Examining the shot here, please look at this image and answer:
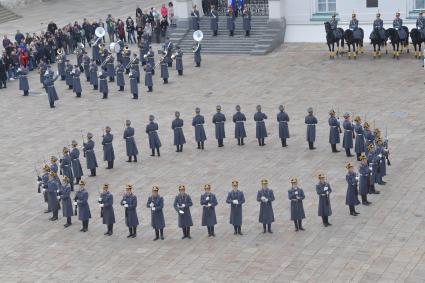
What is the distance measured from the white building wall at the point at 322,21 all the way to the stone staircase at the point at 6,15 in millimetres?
18788

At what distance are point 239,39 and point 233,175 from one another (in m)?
18.7

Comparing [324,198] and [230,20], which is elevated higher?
[230,20]

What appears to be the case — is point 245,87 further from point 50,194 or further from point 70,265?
point 70,265

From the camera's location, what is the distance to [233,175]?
108 feet

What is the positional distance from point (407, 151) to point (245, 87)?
36.7 ft

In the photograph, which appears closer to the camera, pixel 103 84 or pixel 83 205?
pixel 83 205

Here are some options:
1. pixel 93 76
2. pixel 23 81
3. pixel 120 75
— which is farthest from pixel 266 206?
pixel 23 81

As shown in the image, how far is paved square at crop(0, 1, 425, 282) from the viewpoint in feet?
85.7

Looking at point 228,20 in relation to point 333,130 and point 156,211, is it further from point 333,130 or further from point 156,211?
point 156,211

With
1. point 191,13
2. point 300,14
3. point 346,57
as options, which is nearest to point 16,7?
point 191,13

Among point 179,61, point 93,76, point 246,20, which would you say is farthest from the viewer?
point 246,20

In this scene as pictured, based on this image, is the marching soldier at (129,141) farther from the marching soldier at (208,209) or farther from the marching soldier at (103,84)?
the marching soldier at (103,84)

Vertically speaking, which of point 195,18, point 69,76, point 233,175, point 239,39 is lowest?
point 233,175

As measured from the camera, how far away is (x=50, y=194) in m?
30.3
